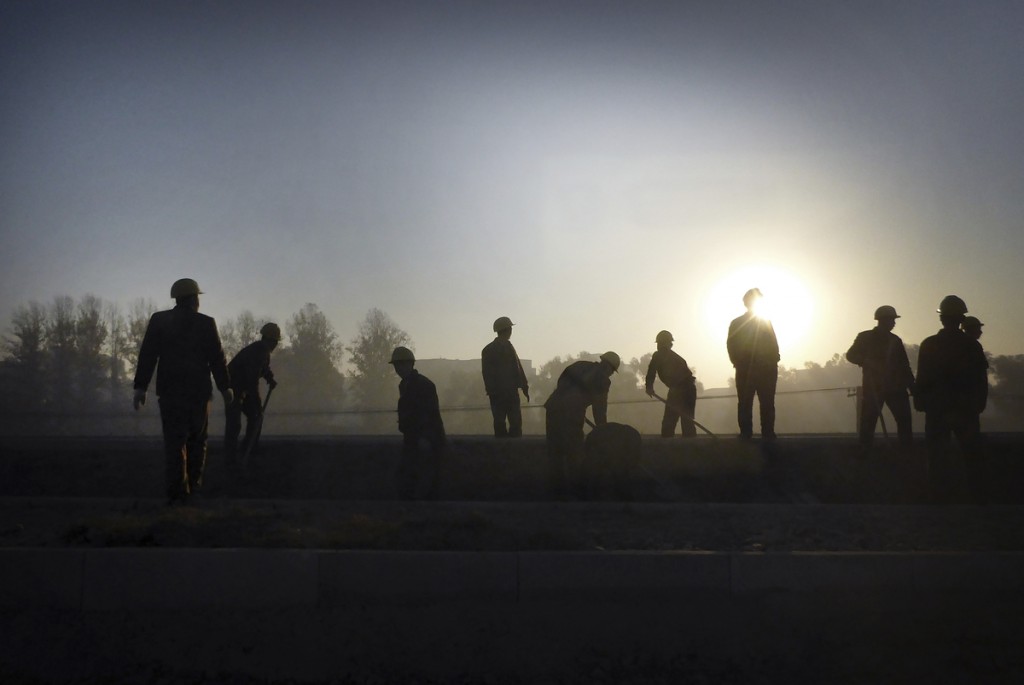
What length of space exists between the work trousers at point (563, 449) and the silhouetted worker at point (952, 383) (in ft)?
12.2

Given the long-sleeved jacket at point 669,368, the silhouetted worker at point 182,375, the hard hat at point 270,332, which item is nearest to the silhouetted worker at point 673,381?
the long-sleeved jacket at point 669,368

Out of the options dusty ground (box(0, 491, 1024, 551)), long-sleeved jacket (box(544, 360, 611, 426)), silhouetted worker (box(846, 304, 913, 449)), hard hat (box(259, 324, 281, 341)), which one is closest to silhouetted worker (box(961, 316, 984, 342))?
silhouetted worker (box(846, 304, 913, 449))

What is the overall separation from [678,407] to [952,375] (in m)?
4.36

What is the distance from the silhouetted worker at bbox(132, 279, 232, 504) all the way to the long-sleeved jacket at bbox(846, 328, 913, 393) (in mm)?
7436

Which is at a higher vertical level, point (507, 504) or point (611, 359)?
point (611, 359)

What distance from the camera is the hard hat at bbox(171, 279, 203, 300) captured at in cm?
909

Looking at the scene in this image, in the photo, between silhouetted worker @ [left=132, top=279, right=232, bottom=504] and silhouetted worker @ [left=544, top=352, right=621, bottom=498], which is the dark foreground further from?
silhouetted worker @ [left=544, top=352, right=621, bottom=498]

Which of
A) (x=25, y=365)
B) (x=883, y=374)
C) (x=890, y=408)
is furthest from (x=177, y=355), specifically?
(x=25, y=365)

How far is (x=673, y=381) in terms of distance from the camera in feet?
43.8

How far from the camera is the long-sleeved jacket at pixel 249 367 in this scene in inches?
448

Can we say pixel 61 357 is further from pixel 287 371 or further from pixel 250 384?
pixel 250 384

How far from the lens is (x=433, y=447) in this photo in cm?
1040

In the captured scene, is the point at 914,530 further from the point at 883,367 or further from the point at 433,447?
the point at 433,447

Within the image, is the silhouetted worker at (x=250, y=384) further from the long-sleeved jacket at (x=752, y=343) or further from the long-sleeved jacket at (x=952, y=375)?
the long-sleeved jacket at (x=952, y=375)
